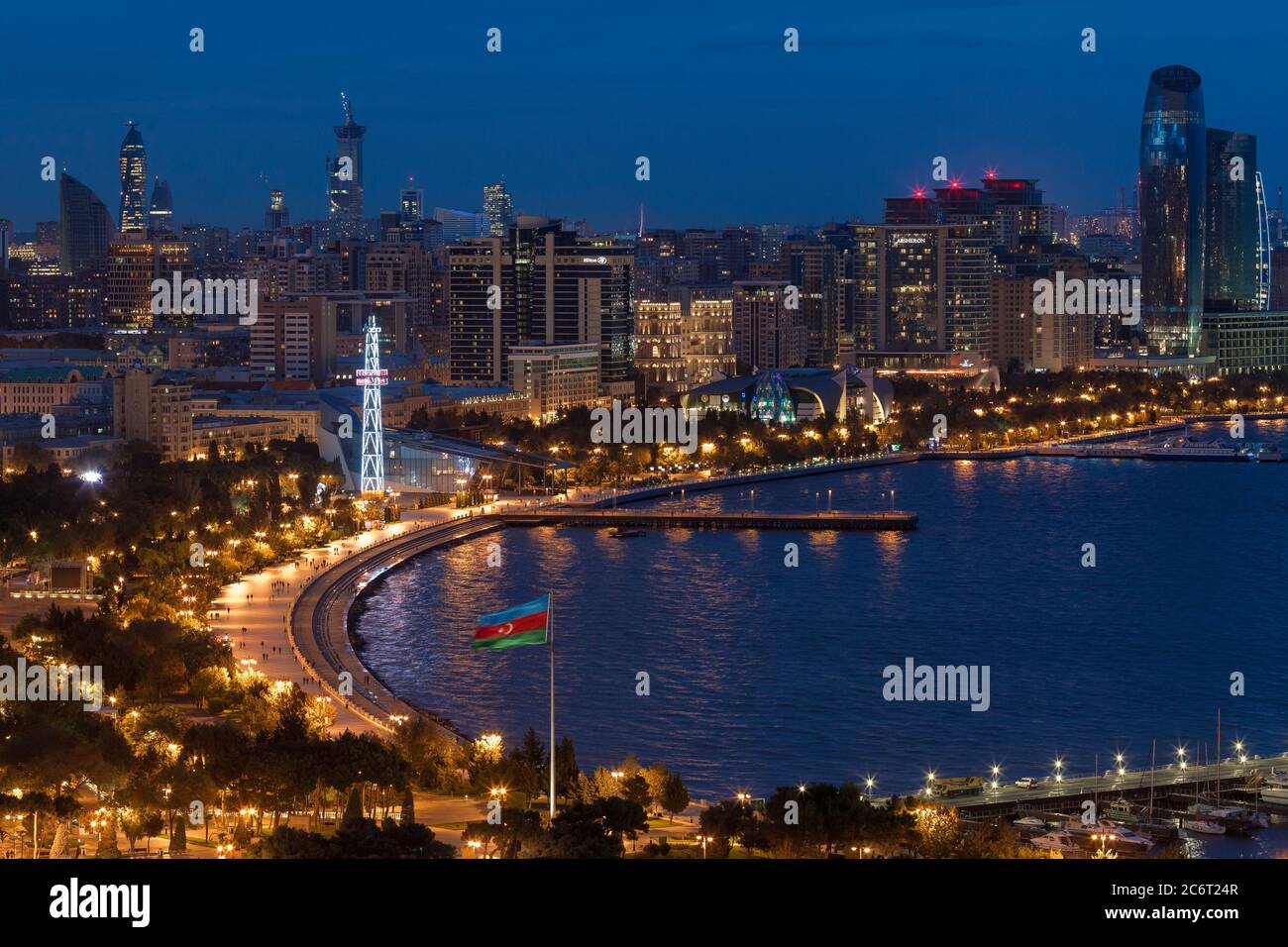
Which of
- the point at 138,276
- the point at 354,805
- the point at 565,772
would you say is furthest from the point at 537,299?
the point at 354,805

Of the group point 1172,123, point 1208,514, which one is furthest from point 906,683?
point 1172,123

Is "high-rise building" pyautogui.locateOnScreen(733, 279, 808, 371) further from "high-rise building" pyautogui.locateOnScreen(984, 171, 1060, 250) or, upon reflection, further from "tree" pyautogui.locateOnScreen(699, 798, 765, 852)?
"tree" pyautogui.locateOnScreen(699, 798, 765, 852)

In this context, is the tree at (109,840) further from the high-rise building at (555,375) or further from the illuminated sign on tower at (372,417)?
the high-rise building at (555,375)

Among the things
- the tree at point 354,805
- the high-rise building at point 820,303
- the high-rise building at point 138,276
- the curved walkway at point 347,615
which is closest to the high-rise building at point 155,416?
the curved walkway at point 347,615

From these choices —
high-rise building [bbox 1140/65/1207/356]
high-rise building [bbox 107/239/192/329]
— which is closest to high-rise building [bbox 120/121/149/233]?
high-rise building [bbox 107/239/192/329]

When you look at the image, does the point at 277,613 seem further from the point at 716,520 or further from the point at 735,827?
the point at 716,520

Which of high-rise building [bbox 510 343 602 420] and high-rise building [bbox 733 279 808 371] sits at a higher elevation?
high-rise building [bbox 733 279 808 371]
